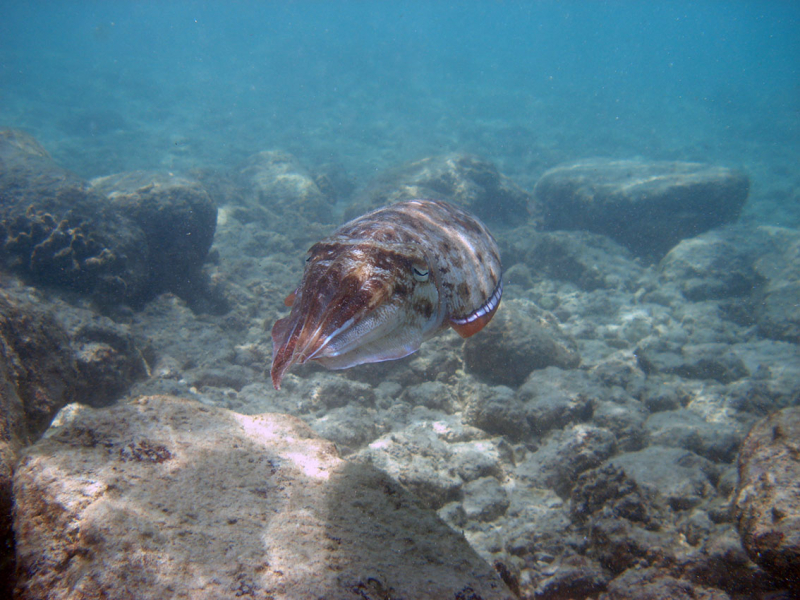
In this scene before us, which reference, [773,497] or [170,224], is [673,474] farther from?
[170,224]

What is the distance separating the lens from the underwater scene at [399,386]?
177cm

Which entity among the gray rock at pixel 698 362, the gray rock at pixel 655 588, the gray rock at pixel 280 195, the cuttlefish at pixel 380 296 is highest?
the cuttlefish at pixel 380 296

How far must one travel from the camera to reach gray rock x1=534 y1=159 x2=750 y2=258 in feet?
41.5

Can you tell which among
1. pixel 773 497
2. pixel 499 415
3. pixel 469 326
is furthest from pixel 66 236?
pixel 773 497

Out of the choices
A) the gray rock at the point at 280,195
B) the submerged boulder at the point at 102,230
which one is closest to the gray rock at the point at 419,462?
the submerged boulder at the point at 102,230

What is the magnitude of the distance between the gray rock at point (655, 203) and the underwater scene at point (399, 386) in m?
0.09

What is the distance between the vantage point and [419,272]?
78.7 inches

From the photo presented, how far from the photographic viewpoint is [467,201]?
13.1 metres

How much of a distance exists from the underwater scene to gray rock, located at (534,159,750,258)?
0.09 m

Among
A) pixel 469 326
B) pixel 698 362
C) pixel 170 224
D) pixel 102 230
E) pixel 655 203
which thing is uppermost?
pixel 469 326

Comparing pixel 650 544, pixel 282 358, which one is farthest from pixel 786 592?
pixel 282 358

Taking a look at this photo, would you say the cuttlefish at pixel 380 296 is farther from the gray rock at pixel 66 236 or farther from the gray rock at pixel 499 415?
the gray rock at pixel 66 236

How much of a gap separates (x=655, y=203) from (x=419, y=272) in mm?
14586

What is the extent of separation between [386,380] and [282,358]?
4.76 metres
